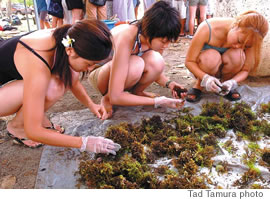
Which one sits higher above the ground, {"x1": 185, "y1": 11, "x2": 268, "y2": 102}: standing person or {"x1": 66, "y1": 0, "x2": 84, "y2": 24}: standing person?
{"x1": 66, "y1": 0, "x2": 84, "y2": 24}: standing person

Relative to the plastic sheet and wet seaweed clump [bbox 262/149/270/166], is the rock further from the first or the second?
wet seaweed clump [bbox 262/149/270/166]

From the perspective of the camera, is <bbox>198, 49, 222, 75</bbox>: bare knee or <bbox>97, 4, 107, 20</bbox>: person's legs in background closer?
<bbox>198, 49, 222, 75</bbox>: bare knee

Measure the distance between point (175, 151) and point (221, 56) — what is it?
1560 mm

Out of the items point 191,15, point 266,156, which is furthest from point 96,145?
point 191,15

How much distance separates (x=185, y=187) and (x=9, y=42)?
167 centimetres

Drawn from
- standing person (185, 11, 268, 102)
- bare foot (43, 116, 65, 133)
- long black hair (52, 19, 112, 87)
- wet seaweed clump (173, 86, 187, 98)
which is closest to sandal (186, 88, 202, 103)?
standing person (185, 11, 268, 102)

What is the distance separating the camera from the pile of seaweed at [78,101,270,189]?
1.72 meters

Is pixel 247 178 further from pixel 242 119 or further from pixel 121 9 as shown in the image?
pixel 121 9

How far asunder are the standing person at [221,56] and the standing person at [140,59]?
16.3 inches

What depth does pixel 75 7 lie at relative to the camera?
14.3 feet

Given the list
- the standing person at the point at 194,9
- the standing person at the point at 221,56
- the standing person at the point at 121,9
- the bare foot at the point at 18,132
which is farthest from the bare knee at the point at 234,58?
the standing person at the point at 194,9

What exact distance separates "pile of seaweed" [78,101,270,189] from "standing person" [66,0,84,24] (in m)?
2.89

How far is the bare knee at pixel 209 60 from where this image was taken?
288 centimetres
